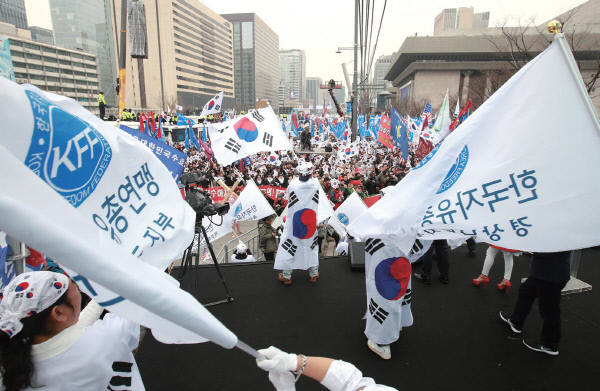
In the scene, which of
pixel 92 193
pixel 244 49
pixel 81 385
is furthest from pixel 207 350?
pixel 244 49

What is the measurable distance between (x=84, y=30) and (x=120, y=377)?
110760 millimetres

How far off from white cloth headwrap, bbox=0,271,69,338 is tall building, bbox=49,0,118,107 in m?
96.9

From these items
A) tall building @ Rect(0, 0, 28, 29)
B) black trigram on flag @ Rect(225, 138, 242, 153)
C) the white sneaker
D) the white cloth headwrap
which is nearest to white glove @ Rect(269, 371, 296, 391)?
the white cloth headwrap

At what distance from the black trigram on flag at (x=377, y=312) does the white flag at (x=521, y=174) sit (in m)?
1.01

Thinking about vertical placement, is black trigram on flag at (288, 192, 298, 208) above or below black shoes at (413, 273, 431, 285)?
above

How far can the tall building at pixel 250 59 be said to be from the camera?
129 metres

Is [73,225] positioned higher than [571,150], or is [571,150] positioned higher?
[571,150]

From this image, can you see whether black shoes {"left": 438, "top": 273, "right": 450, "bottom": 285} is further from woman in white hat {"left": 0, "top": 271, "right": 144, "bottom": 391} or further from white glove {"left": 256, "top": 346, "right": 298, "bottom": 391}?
woman in white hat {"left": 0, "top": 271, "right": 144, "bottom": 391}

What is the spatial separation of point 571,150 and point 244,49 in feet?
479

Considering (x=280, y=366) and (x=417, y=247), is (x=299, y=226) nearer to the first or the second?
(x=417, y=247)

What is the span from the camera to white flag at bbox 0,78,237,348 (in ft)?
3.40

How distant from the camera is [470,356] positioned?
3.46 meters

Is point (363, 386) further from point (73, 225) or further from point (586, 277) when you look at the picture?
point (586, 277)

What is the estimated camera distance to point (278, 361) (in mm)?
1610
